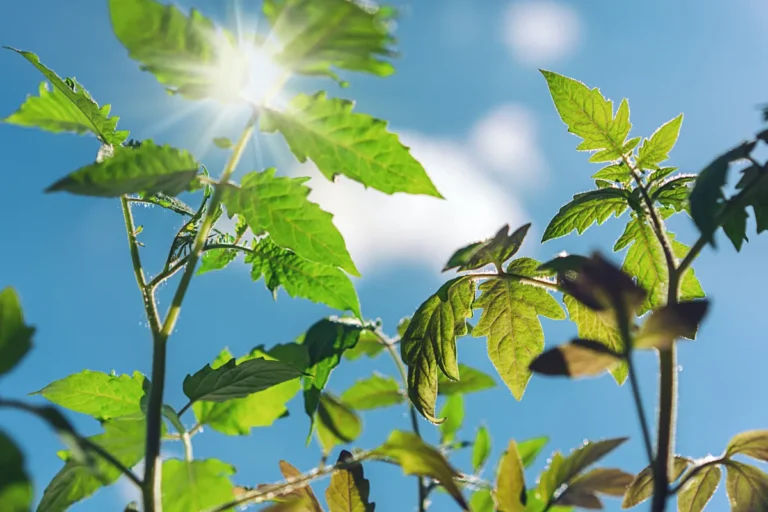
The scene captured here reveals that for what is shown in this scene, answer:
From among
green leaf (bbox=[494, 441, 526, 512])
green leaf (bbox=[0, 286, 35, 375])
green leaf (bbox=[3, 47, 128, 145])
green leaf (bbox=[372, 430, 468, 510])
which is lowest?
green leaf (bbox=[494, 441, 526, 512])

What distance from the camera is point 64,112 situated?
1.16m

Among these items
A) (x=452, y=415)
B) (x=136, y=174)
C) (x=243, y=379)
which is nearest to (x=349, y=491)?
(x=243, y=379)

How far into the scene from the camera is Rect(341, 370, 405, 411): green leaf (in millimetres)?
2055

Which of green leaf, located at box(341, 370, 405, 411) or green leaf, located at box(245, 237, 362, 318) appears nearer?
green leaf, located at box(245, 237, 362, 318)

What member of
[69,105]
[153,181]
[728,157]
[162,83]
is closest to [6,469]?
[153,181]

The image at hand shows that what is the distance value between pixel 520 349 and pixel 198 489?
66 centimetres

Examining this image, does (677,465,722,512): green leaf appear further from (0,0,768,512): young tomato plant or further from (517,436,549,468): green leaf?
(517,436,549,468): green leaf

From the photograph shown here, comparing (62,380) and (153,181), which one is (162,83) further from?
(62,380)

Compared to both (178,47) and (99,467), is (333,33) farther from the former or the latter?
(99,467)

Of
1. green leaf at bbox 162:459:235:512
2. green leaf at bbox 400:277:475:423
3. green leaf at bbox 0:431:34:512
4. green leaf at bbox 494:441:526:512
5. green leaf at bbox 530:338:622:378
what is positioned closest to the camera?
green leaf at bbox 0:431:34:512

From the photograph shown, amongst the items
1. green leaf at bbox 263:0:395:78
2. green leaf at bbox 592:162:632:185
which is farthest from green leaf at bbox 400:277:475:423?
green leaf at bbox 263:0:395:78

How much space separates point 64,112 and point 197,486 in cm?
70

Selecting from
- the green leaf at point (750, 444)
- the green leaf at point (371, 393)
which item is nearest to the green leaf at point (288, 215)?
the green leaf at point (750, 444)

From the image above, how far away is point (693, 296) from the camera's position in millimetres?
1412
